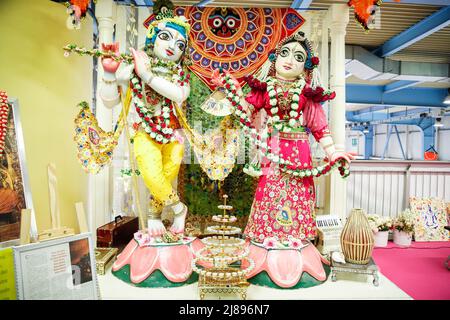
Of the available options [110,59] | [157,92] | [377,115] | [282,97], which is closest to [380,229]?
[282,97]

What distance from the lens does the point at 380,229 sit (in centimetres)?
406

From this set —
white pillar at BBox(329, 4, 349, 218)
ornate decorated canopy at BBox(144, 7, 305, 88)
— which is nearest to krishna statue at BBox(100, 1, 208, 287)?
ornate decorated canopy at BBox(144, 7, 305, 88)

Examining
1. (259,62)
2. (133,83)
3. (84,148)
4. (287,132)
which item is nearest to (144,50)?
(133,83)

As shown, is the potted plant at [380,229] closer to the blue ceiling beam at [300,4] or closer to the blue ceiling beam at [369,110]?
the blue ceiling beam at [300,4]

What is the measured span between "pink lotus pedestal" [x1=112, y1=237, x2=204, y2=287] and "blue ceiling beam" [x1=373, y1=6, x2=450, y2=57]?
3.82m

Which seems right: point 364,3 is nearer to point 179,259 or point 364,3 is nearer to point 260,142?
point 260,142

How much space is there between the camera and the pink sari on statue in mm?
2965

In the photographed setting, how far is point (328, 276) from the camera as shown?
3010 millimetres

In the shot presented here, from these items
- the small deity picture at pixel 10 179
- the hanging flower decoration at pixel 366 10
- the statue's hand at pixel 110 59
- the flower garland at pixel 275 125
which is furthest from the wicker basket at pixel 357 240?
the small deity picture at pixel 10 179

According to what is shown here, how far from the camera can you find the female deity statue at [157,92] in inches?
110

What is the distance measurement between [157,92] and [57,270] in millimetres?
1494

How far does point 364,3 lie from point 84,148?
9.11 ft

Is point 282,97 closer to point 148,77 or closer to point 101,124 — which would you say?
point 148,77

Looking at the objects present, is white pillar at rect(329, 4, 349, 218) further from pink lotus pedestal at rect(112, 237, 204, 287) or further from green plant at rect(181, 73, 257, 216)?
pink lotus pedestal at rect(112, 237, 204, 287)
